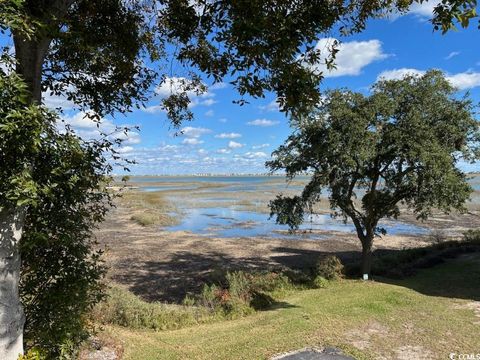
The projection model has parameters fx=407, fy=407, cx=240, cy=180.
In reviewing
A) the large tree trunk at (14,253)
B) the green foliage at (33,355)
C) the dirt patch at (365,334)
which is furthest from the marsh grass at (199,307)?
the large tree trunk at (14,253)

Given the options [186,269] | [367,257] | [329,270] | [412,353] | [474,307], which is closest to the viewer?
[412,353]

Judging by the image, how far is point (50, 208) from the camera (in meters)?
5.54

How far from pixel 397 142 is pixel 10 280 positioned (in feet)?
48.2

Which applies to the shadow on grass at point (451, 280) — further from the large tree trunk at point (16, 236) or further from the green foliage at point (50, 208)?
the large tree trunk at point (16, 236)

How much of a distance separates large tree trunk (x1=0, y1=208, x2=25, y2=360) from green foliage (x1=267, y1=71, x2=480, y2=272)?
1276 cm

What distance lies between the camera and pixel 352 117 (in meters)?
16.2

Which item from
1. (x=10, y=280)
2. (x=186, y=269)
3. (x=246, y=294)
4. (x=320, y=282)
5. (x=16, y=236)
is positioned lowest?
(x=186, y=269)

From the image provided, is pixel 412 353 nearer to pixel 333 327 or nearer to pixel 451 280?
pixel 333 327

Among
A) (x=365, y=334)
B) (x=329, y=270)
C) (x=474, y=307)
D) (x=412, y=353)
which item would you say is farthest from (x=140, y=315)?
(x=474, y=307)

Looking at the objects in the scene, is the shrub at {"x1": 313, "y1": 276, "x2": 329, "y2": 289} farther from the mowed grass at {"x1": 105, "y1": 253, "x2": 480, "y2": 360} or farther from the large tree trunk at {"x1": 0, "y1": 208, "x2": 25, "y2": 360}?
the large tree trunk at {"x1": 0, "y1": 208, "x2": 25, "y2": 360}

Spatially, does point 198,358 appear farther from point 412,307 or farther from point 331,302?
point 412,307

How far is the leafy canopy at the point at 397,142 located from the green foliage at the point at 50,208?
38.5ft

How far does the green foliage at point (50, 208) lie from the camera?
13.3 feet

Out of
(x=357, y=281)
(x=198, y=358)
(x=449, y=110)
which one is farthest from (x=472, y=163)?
(x=198, y=358)
